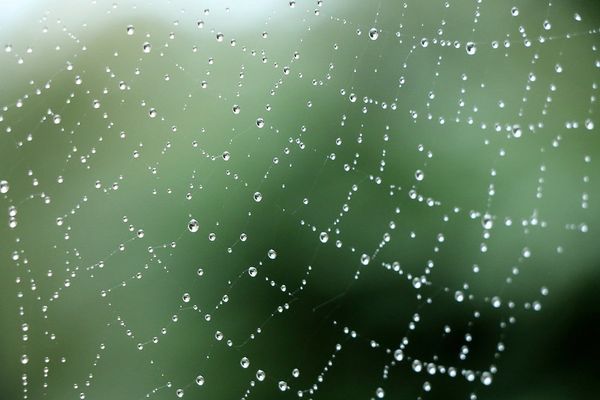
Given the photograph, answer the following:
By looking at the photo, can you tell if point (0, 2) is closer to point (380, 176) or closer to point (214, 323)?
point (214, 323)

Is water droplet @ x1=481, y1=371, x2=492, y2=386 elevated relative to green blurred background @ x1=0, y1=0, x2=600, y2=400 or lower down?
lower down

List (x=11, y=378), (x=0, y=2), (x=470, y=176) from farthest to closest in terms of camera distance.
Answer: (x=470, y=176)
(x=11, y=378)
(x=0, y=2)

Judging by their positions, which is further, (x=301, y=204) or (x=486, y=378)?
(x=301, y=204)

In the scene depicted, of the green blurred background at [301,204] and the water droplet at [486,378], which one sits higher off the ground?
the green blurred background at [301,204]

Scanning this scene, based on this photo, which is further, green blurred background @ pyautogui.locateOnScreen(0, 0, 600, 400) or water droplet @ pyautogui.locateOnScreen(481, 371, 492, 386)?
green blurred background @ pyautogui.locateOnScreen(0, 0, 600, 400)

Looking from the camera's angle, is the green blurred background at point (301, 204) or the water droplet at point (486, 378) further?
the green blurred background at point (301, 204)

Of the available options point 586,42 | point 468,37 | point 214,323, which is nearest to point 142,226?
point 214,323

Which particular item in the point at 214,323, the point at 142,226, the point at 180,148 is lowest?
the point at 214,323

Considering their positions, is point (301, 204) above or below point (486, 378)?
above
